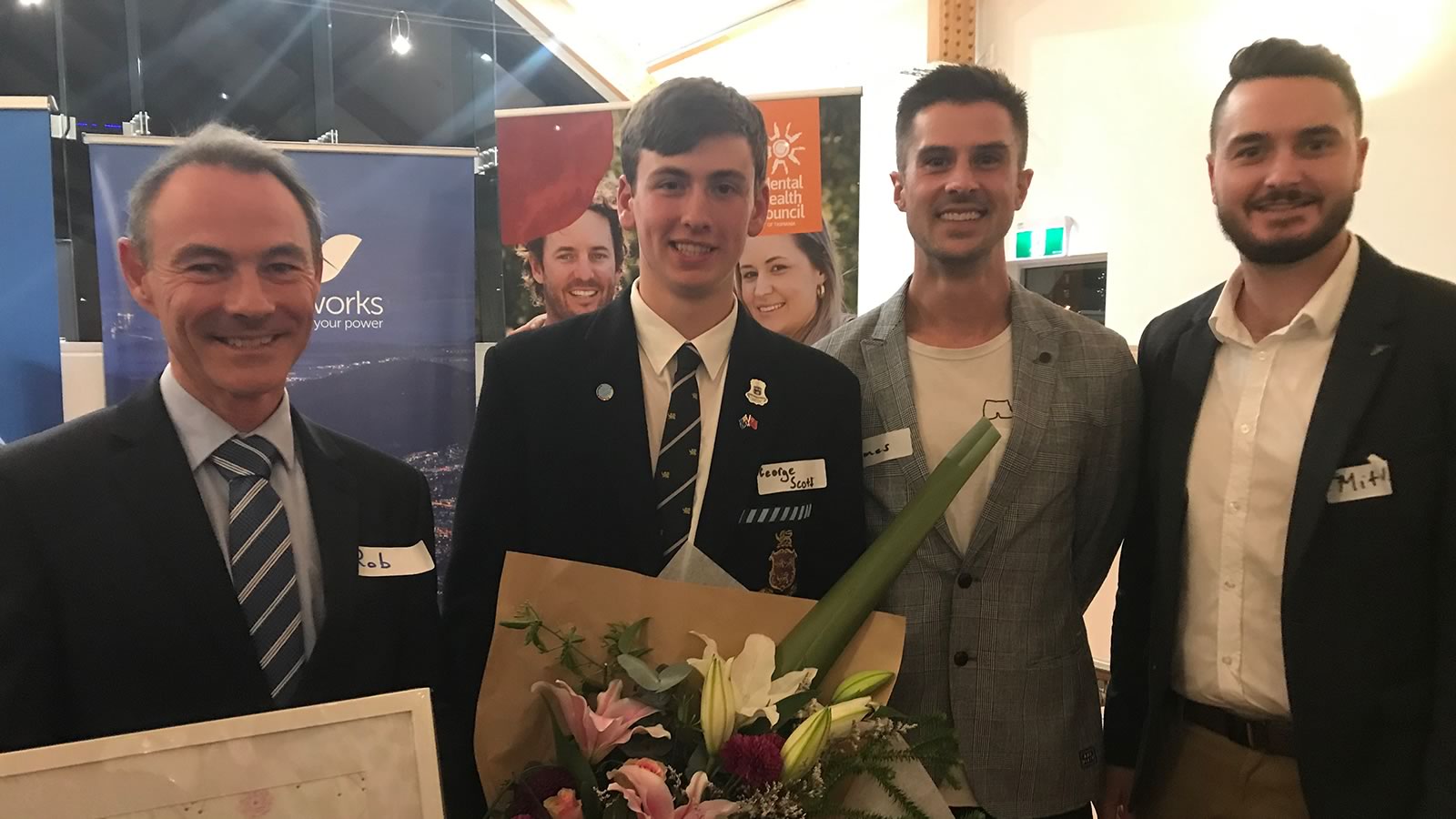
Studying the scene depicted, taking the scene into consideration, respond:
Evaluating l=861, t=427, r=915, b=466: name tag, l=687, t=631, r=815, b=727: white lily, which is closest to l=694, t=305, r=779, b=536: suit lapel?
l=861, t=427, r=915, b=466: name tag

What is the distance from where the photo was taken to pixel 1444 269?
3598 millimetres

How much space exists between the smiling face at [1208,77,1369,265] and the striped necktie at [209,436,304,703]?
190cm

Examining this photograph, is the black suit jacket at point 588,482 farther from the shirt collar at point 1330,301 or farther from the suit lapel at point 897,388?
the shirt collar at point 1330,301

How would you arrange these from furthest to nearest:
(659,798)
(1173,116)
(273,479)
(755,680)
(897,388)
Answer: (1173,116) < (897,388) < (273,479) < (755,680) < (659,798)

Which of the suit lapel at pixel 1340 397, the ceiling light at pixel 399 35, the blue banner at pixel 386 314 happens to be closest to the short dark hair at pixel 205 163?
the blue banner at pixel 386 314

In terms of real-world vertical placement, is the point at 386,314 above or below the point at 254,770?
above

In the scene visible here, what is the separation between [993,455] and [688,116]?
3.05 feet

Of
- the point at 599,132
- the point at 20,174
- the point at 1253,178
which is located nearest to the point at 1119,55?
the point at 599,132

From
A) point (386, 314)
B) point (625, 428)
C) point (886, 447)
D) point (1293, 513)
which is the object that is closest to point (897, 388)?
point (886, 447)

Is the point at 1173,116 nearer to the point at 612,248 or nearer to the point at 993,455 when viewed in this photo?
the point at 612,248

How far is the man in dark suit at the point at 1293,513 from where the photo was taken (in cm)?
167

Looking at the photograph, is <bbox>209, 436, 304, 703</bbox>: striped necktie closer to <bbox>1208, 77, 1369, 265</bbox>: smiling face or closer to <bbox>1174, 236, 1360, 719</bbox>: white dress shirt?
<bbox>1174, 236, 1360, 719</bbox>: white dress shirt

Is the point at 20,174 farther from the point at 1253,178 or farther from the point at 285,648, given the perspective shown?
the point at 1253,178

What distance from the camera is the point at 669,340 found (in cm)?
168
